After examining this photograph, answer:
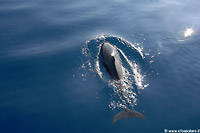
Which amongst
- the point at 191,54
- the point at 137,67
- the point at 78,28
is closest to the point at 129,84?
the point at 137,67

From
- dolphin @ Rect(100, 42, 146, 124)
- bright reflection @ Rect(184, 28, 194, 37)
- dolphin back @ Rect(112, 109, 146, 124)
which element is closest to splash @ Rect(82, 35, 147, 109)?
dolphin @ Rect(100, 42, 146, 124)

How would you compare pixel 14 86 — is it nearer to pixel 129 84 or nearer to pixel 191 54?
pixel 129 84

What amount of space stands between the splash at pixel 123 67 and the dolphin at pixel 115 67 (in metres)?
0.23

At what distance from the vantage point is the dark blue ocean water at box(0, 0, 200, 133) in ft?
29.7

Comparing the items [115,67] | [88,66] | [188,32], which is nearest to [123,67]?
[115,67]

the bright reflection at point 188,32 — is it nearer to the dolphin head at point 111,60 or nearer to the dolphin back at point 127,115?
the dolphin head at point 111,60

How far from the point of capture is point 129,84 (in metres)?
11.0

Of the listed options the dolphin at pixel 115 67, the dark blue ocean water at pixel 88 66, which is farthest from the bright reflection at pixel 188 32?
the dolphin at pixel 115 67

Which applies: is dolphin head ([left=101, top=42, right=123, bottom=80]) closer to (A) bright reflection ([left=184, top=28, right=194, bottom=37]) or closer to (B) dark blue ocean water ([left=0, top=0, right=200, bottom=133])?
(B) dark blue ocean water ([left=0, top=0, right=200, bottom=133])

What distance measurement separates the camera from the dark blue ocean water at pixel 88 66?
9.05m

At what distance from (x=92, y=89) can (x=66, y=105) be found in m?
1.80

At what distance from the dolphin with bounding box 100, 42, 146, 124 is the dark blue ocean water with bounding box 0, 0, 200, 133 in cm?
34

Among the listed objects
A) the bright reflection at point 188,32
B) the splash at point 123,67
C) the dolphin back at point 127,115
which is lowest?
the dolphin back at point 127,115

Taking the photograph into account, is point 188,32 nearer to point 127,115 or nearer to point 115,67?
point 115,67
